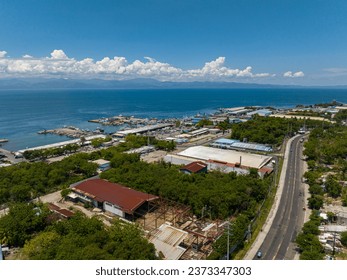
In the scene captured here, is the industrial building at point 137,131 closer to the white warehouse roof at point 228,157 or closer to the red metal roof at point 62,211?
the white warehouse roof at point 228,157

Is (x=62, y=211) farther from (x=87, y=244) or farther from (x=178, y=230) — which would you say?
(x=178, y=230)

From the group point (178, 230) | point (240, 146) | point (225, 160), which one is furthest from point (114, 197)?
point (240, 146)

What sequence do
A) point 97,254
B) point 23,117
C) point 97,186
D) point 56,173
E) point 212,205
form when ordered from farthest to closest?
1. point 23,117
2. point 56,173
3. point 97,186
4. point 212,205
5. point 97,254

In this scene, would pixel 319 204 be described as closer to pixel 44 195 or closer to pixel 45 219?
pixel 45 219

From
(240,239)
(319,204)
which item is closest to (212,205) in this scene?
(240,239)

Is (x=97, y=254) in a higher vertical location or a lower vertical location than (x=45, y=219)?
higher

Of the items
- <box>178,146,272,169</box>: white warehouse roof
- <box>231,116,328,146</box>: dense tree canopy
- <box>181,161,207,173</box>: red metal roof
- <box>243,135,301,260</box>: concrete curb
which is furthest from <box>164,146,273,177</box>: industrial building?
<box>231,116,328,146</box>: dense tree canopy

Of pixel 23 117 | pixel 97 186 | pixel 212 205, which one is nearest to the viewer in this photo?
pixel 212 205

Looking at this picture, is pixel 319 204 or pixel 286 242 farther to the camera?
pixel 319 204
